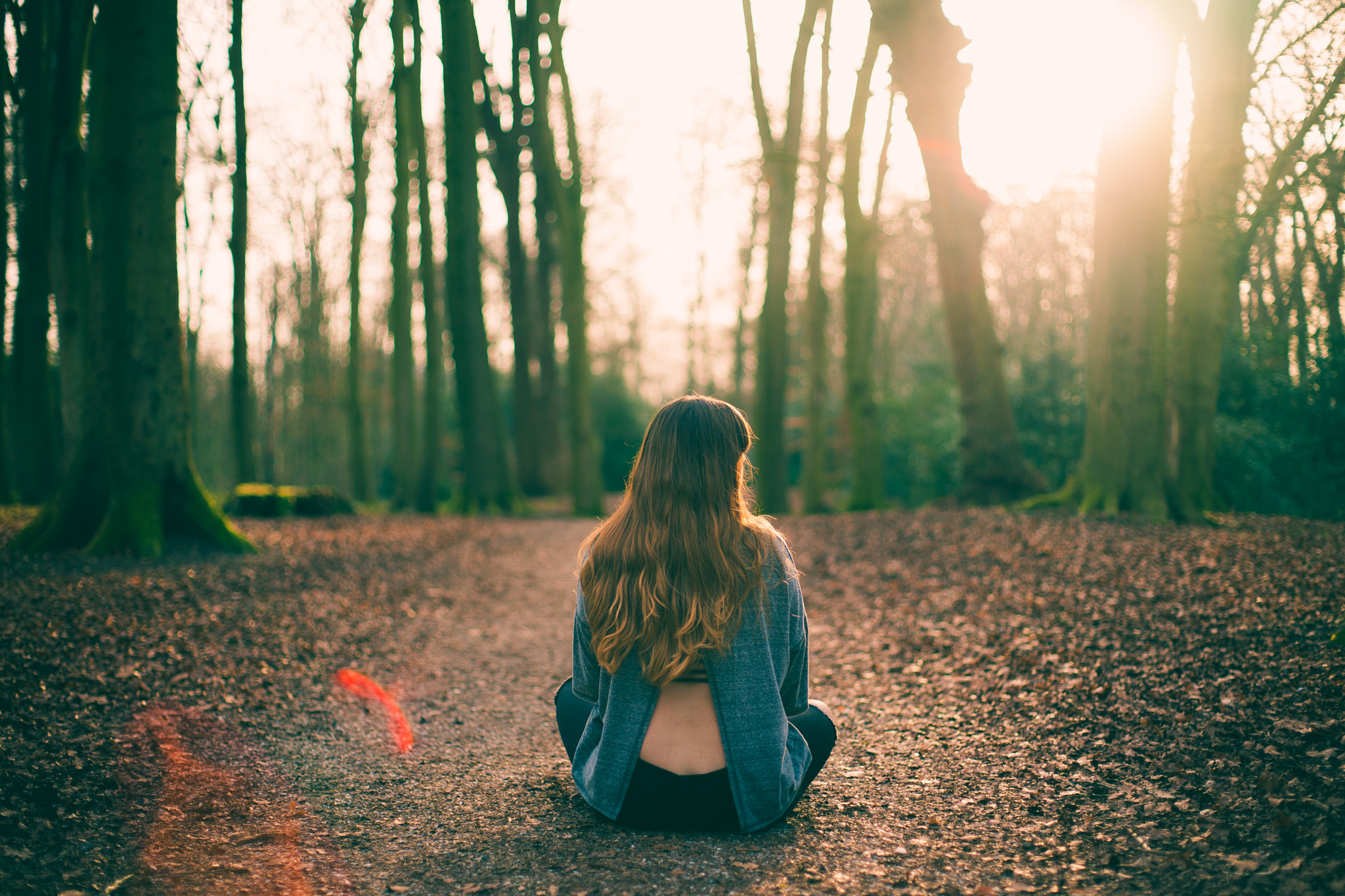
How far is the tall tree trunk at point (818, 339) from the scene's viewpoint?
655 inches

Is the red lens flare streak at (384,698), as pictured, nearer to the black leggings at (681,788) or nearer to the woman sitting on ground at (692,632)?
the black leggings at (681,788)

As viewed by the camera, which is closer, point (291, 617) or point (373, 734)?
point (373, 734)

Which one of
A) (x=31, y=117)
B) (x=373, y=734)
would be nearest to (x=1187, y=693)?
(x=373, y=734)

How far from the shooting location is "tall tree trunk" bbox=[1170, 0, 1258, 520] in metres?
9.12

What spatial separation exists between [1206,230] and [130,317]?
11.6 meters

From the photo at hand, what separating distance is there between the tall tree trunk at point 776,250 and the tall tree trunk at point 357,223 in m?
8.36

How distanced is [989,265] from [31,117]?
83.5 feet

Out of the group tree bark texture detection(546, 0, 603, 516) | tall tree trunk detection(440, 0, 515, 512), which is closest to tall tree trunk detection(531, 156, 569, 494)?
tree bark texture detection(546, 0, 603, 516)

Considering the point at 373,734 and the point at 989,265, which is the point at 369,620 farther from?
the point at 989,265

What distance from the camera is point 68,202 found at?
37.6 ft

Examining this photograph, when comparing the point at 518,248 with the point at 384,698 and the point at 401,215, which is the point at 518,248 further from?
the point at 384,698

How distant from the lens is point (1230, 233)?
9.62 metres

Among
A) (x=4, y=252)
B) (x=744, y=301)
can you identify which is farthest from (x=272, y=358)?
(x=744, y=301)

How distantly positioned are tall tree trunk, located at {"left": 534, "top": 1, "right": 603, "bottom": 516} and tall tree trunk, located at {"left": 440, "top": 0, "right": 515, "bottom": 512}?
4.99ft
